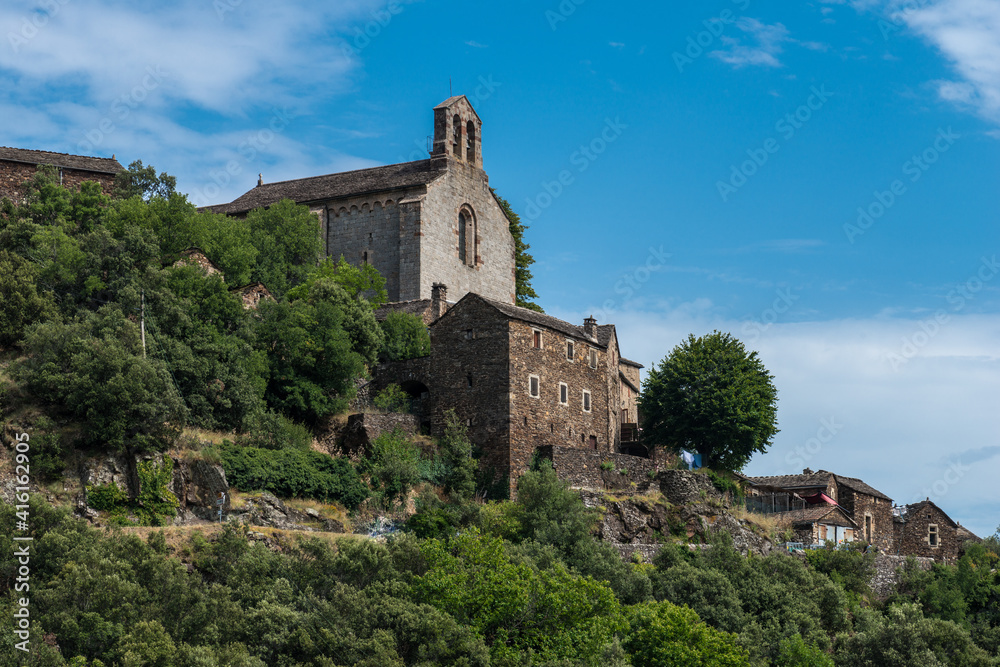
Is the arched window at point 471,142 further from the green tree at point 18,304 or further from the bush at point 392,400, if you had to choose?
the green tree at point 18,304

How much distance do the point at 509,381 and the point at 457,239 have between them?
63.2ft

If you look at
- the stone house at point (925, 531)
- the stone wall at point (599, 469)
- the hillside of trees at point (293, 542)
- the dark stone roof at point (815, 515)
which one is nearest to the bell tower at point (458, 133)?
the hillside of trees at point (293, 542)

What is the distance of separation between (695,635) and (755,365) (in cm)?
2306

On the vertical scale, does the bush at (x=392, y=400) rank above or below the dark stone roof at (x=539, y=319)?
below

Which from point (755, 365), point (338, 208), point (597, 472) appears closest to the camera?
point (597, 472)

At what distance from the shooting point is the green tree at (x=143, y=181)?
6469 centimetres

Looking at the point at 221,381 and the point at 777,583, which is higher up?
the point at 221,381

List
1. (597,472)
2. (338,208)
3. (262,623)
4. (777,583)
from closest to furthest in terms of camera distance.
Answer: (262,623) < (777,583) < (597,472) < (338,208)

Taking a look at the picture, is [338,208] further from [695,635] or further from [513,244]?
→ [695,635]

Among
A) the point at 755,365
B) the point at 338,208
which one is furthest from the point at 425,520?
the point at 338,208

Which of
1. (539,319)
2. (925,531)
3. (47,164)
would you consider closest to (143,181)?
(47,164)

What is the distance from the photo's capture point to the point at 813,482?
6588 centimetres

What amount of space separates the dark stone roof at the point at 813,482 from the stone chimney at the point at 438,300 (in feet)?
59.8

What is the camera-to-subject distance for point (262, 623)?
36.9m
